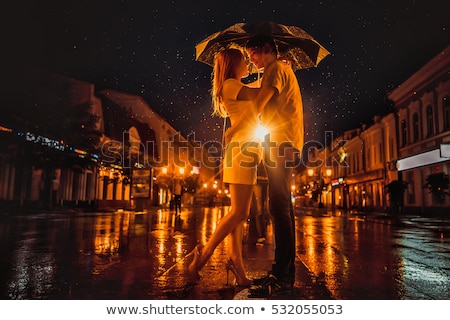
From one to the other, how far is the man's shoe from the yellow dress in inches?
28.5

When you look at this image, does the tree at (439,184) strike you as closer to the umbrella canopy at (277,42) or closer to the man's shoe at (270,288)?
the umbrella canopy at (277,42)

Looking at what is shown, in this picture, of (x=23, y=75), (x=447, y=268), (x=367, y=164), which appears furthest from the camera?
(x=367, y=164)

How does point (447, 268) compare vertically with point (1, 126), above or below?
below

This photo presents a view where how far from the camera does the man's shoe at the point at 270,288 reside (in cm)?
243

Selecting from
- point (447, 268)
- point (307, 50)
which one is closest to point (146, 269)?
point (307, 50)

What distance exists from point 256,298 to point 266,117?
1.32 metres

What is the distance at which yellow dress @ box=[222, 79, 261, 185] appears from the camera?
2768 millimetres

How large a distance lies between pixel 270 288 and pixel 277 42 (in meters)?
2.09

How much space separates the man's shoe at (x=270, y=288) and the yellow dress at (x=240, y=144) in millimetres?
725

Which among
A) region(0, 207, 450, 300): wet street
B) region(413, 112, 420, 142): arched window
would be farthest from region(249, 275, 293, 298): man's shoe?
region(413, 112, 420, 142): arched window

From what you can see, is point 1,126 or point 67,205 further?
point 67,205

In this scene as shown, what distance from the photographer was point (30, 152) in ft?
63.1

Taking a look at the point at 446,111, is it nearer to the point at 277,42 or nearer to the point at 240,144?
the point at 277,42
